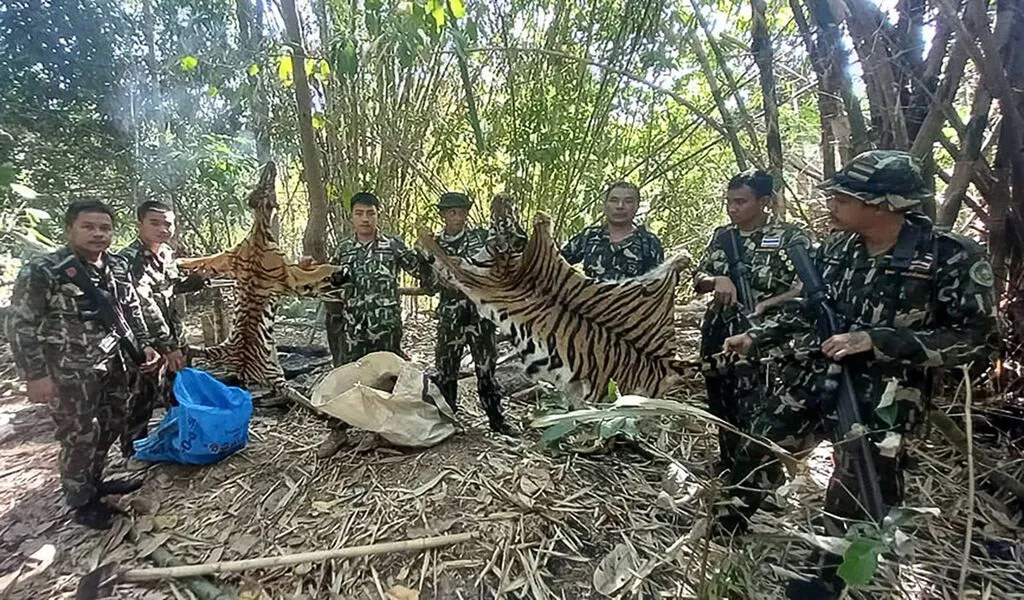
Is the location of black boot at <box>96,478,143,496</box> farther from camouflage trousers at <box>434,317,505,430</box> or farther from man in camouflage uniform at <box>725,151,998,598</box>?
man in camouflage uniform at <box>725,151,998,598</box>

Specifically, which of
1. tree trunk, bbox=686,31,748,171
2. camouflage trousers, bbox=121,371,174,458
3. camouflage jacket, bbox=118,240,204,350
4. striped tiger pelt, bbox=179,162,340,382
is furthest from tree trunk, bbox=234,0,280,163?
tree trunk, bbox=686,31,748,171

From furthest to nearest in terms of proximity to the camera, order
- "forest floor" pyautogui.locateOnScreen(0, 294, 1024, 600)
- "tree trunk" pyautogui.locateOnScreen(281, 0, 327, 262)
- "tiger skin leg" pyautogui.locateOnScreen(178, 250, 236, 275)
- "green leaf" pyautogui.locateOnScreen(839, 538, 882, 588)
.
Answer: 1. "tree trunk" pyautogui.locateOnScreen(281, 0, 327, 262)
2. "tiger skin leg" pyautogui.locateOnScreen(178, 250, 236, 275)
3. "forest floor" pyautogui.locateOnScreen(0, 294, 1024, 600)
4. "green leaf" pyautogui.locateOnScreen(839, 538, 882, 588)

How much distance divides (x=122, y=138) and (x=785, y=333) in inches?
247

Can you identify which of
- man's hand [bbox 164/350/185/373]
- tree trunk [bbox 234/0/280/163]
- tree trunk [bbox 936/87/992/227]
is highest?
tree trunk [bbox 234/0/280/163]

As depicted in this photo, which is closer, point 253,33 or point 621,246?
point 621,246

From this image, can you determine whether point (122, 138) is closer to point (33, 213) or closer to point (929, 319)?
point (33, 213)

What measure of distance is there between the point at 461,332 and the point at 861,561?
215cm

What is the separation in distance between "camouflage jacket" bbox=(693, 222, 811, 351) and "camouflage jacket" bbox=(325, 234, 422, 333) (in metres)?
1.57

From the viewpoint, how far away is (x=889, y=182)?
65.2 inches

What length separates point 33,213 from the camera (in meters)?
2.22

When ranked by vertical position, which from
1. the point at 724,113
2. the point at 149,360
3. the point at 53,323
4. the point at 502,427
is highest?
the point at 724,113

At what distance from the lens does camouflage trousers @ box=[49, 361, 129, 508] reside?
94.0 inches

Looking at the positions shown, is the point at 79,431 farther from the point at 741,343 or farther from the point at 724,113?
the point at 724,113

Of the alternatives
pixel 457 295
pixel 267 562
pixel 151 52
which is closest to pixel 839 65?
pixel 457 295
